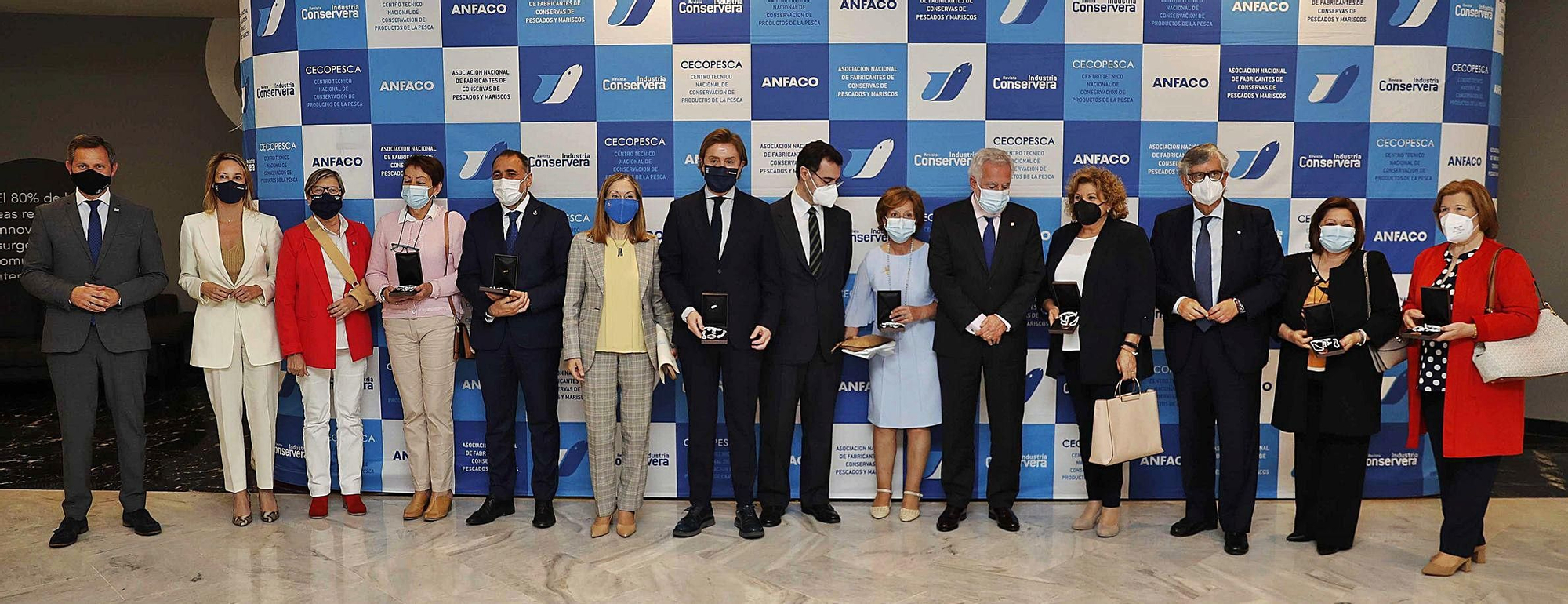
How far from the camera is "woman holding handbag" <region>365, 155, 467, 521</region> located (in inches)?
169

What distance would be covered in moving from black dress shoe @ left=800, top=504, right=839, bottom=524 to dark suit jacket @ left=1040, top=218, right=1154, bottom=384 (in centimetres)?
127

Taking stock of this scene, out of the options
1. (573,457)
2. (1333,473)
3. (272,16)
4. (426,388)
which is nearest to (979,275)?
(1333,473)

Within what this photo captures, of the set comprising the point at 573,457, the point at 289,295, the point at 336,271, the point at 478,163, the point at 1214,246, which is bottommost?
the point at 573,457

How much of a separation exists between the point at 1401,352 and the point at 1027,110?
1873mm

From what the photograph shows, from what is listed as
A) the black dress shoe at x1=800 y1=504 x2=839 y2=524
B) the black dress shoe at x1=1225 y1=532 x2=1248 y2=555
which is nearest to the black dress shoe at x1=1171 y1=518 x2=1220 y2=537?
the black dress shoe at x1=1225 y1=532 x2=1248 y2=555

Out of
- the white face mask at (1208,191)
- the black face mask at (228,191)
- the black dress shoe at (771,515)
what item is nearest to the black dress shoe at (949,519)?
the black dress shoe at (771,515)

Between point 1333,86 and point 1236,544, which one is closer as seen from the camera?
point 1236,544

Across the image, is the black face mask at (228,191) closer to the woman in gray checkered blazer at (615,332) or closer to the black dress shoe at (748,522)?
the woman in gray checkered blazer at (615,332)

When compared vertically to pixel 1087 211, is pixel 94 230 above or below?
below

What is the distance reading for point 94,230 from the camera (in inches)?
160

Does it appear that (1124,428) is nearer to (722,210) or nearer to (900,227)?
(900,227)

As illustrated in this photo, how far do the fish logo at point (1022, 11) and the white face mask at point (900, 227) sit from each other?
116 cm

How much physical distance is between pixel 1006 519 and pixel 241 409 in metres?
3.54

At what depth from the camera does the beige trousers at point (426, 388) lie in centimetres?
432
